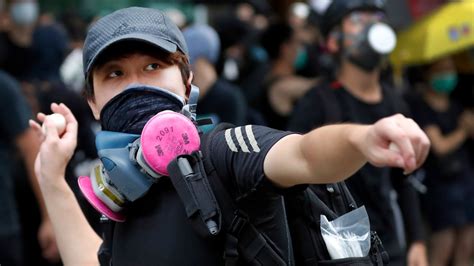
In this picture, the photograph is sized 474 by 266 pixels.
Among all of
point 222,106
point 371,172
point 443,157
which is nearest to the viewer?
point 371,172

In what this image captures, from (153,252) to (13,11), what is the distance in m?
5.62

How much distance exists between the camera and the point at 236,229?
7.63 feet

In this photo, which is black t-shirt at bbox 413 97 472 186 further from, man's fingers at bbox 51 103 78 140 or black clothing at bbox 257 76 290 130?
man's fingers at bbox 51 103 78 140

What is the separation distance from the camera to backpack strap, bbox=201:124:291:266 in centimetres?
232

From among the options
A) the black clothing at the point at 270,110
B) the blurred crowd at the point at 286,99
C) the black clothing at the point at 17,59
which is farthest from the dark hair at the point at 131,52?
the black clothing at the point at 17,59

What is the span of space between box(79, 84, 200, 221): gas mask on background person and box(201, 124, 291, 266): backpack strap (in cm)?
15

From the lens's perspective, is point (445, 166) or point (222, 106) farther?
point (445, 166)

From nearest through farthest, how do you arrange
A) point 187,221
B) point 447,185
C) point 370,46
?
point 187,221 < point 370,46 < point 447,185

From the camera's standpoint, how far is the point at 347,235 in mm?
2488

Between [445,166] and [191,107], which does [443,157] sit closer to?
[445,166]

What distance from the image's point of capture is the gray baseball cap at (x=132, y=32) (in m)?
2.54

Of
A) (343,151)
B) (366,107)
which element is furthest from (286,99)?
(343,151)

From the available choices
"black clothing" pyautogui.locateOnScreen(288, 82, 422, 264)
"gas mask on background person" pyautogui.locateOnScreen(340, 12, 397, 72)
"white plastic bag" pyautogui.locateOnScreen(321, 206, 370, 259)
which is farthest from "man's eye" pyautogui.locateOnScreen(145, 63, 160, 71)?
"gas mask on background person" pyautogui.locateOnScreen(340, 12, 397, 72)

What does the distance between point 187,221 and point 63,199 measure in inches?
29.7
